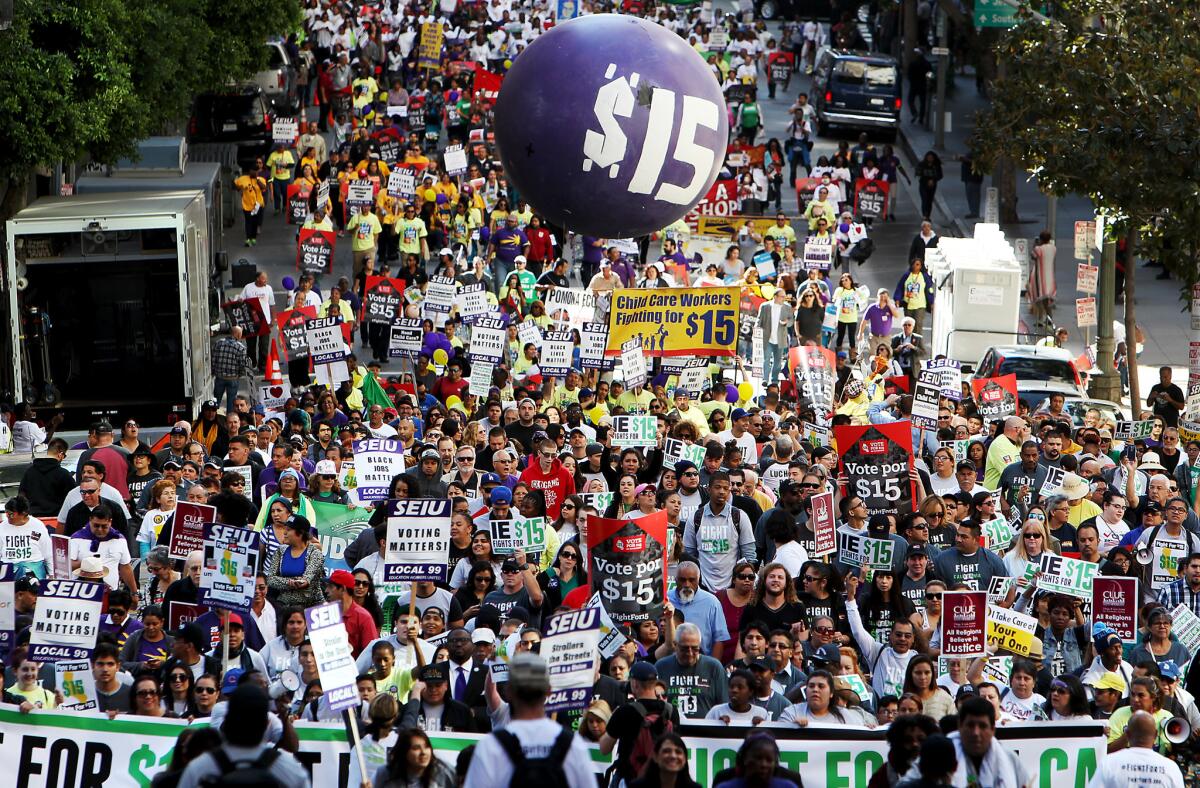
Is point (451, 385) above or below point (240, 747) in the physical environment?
above

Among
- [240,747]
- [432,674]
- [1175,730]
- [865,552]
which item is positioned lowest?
[1175,730]

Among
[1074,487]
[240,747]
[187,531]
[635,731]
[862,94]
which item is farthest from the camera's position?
[862,94]

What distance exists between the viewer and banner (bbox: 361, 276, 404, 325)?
2448 cm

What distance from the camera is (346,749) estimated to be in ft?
35.2

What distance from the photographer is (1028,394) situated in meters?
22.4

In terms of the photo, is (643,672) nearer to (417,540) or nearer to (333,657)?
(333,657)

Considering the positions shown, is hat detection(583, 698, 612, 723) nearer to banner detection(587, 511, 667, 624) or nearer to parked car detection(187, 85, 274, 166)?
banner detection(587, 511, 667, 624)

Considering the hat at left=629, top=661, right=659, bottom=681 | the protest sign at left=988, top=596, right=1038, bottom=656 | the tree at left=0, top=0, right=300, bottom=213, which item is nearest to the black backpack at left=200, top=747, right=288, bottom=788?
the hat at left=629, top=661, right=659, bottom=681

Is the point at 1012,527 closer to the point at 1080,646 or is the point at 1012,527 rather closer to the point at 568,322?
the point at 1080,646

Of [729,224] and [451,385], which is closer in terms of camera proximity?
[451,385]

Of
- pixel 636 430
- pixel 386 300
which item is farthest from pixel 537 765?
pixel 386 300

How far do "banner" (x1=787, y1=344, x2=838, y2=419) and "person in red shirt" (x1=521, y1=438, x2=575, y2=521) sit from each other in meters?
5.84

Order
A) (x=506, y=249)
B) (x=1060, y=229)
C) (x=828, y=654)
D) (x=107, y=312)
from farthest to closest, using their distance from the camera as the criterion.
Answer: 1. (x=1060, y=229)
2. (x=506, y=249)
3. (x=107, y=312)
4. (x=828, y=654)

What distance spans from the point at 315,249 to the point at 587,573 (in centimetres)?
1577
